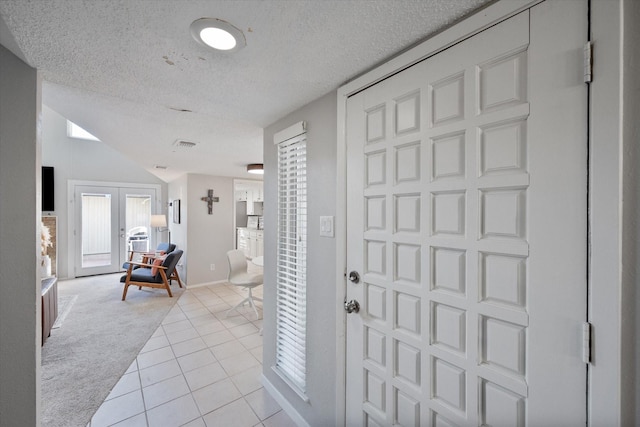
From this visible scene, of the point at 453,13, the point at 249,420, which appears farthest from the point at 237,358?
the point at 453,13

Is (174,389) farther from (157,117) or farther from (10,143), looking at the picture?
(157,117)

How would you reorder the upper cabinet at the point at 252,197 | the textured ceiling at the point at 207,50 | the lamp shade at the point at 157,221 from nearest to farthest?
the textured ceiling at the point at 207,50, the lamp shade at the point at 157,221, the upper cabinet at the point at 252,197

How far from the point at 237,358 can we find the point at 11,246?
2.01 m

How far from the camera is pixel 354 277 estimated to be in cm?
Result: 137

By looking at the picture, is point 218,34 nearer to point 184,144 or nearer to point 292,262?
point 292,262

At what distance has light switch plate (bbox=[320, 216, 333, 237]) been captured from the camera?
1524 millimetres

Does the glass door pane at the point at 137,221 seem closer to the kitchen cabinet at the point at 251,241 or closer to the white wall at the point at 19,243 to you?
the kitchen cabinet at the point at 251,241

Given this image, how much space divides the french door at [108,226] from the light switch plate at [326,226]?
6072 mm

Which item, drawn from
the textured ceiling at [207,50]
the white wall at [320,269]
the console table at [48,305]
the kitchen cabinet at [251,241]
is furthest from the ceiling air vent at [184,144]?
the kitchen cabinet at [251,241]

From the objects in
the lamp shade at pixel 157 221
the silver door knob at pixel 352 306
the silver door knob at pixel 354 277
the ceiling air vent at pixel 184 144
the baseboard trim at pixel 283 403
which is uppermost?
the ceiling air vent at pixel 184 144

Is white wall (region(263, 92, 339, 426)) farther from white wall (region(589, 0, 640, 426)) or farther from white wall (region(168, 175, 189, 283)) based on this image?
white wall (region(168, 175, 189, 283))

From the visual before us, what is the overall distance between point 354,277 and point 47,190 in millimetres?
6831

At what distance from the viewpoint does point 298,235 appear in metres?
1.80

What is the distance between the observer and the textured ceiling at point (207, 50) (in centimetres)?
90
